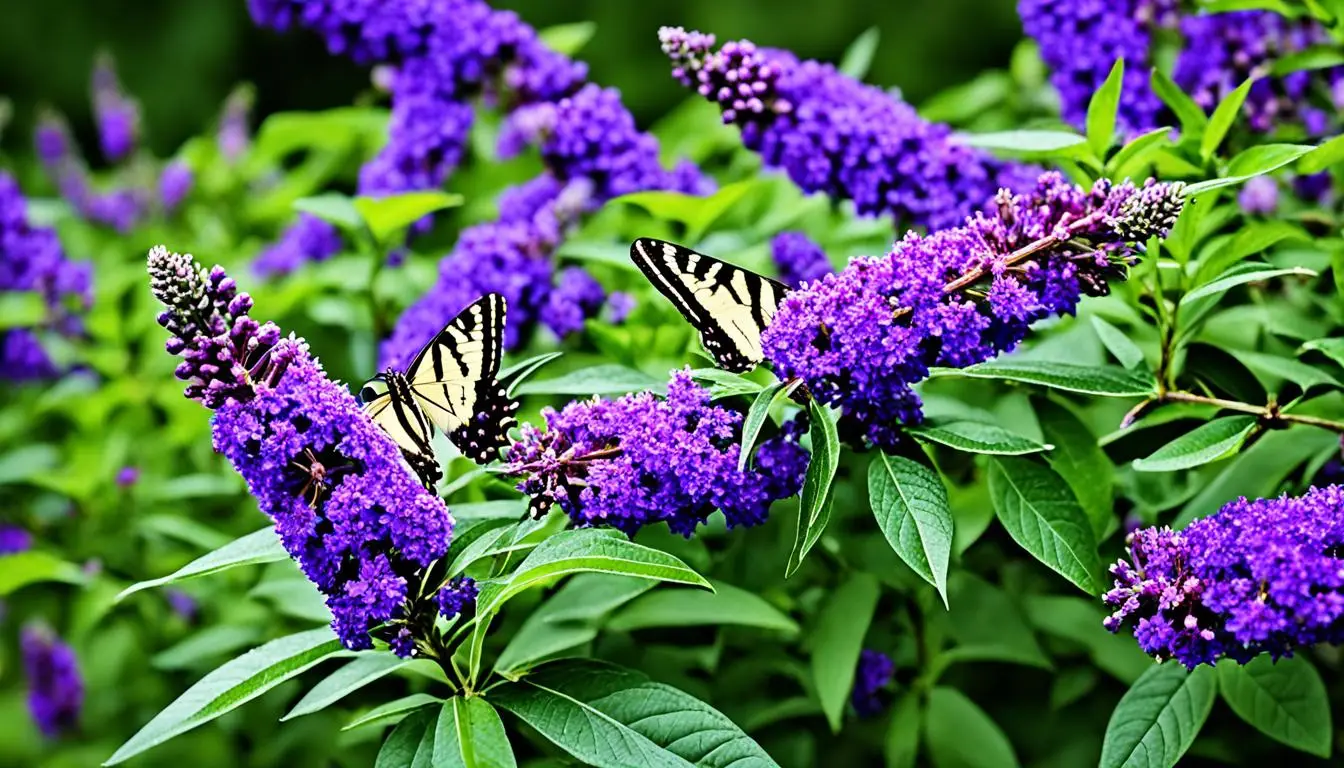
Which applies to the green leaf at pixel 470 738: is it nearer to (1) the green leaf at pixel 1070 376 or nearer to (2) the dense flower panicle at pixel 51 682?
(1) the green leaf at pixel 1070 376

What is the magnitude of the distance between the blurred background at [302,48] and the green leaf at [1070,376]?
7390 millimetres

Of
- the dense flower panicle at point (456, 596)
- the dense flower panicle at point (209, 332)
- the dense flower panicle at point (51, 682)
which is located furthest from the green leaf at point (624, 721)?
the dense flower panicle at point (51, 682)

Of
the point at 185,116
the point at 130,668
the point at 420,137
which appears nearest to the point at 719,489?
the point at 420,137

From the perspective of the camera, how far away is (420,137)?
376 centimetres

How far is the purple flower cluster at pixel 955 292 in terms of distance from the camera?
2053 millimetres

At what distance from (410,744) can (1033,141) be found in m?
1.51

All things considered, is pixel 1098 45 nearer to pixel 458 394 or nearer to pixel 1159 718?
pixel 1159 718

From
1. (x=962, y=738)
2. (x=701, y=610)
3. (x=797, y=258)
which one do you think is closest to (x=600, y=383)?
(x=701, y=610)

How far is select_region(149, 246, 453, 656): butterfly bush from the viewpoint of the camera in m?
1.95

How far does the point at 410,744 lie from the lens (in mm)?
2053

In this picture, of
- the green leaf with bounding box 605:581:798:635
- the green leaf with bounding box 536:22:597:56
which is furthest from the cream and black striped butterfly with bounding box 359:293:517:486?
the green leaf with bounding box 536:22:597:56

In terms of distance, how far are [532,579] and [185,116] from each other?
33.2ft

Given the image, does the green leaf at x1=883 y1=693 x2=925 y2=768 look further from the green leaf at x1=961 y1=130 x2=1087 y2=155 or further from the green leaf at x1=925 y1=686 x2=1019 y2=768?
the green leaf at x1=961 y1=130 x2=1087 y2=155

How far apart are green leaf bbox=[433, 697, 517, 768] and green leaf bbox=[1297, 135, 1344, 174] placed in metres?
1.72
